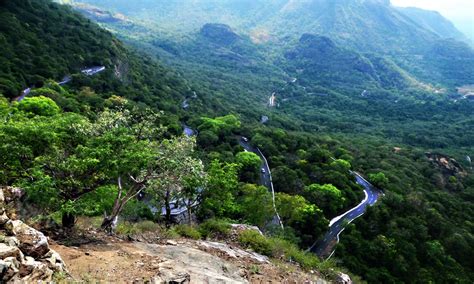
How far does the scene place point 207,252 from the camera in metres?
17.2

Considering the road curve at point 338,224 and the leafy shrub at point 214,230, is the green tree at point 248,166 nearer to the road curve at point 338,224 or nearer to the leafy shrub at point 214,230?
the road curve at point 338,224

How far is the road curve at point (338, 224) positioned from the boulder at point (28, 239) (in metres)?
36.2

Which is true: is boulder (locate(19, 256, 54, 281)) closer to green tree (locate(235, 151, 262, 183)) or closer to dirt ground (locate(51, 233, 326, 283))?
dirt ground (locate(51, 233, 326, 283))

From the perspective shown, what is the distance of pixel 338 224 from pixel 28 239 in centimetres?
4802

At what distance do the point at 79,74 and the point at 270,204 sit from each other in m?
56.6

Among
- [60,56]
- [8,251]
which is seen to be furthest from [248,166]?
[60,56]

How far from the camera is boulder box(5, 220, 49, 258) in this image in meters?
10.9

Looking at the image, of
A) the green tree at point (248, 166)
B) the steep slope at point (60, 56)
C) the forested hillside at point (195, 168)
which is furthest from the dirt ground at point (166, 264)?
the steep slope at point (60, 56)

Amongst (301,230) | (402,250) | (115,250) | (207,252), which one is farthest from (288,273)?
(402,250)

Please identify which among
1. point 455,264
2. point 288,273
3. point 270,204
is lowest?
point 455,264

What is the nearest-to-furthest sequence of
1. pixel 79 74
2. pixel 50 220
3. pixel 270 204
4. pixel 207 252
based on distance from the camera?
pixel 50 220, pixel 207 252, pixel 270 204, pixel 79 74

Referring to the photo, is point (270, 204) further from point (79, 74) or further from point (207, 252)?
point (79, 74)

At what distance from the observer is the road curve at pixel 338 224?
150 ft

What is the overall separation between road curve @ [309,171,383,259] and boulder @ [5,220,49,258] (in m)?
36.2
